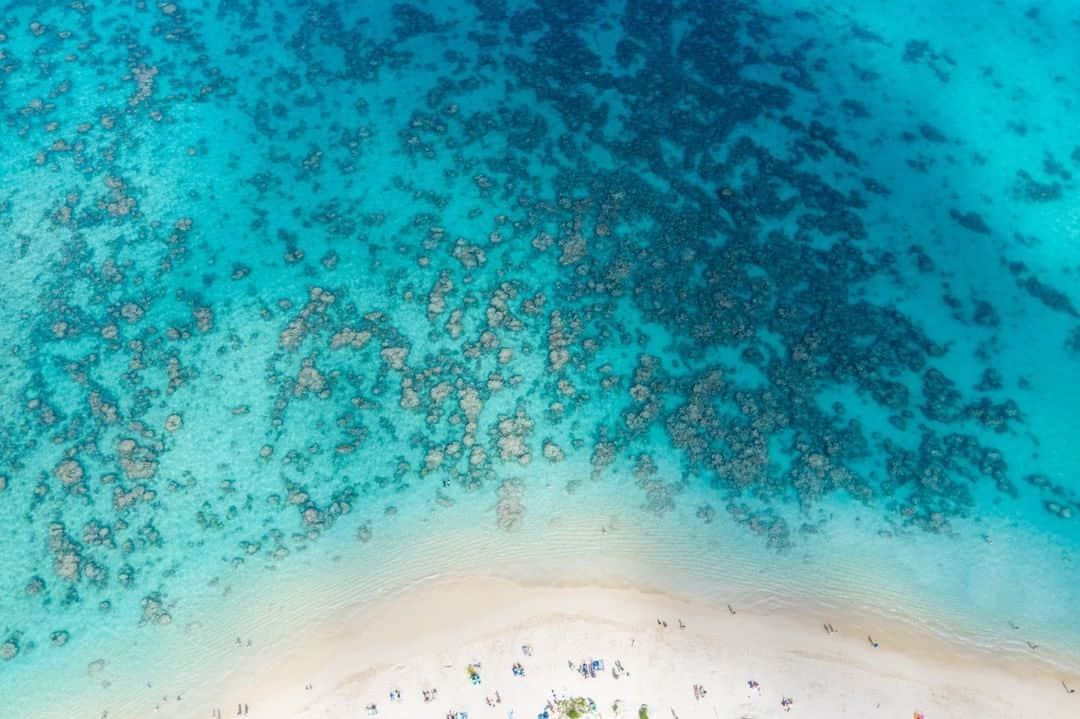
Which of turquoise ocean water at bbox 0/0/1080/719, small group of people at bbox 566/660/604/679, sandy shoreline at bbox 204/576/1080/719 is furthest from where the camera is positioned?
turquoise ocean water at bbox 0/0/1080/719

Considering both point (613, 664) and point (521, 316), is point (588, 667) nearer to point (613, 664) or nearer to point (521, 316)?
point (613, 664)

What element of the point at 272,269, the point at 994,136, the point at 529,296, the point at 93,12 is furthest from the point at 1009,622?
the point at 93,12

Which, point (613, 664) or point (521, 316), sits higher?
point (521, 316)

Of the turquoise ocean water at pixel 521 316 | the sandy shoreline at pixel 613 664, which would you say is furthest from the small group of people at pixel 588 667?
the turquoise ocean water at pixel 521 316

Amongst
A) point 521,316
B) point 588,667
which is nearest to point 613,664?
point 588,667

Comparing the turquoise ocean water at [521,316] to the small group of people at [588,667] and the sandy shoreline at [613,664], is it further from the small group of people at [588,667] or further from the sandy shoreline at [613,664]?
the small group of people at [588,667]

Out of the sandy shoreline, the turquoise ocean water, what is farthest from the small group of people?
the turquoise ocean water

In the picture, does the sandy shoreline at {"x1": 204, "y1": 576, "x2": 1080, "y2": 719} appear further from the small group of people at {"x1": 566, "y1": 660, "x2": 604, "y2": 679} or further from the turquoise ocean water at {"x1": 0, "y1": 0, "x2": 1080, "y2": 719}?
the turquoise ocean water at {"x1": 0, "y1": 0, "x2": 1080, "y2": 719}
